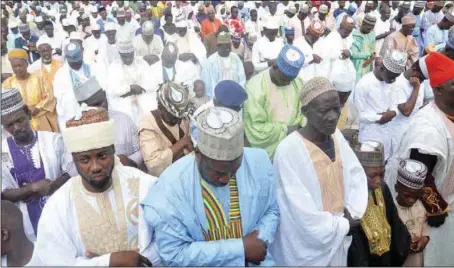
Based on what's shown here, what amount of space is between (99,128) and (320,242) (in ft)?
4.61

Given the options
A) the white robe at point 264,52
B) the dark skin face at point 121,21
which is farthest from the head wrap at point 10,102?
the dark skin face at point 121,21

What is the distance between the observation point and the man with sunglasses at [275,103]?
371cm

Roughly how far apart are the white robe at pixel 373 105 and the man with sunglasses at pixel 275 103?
1097mm

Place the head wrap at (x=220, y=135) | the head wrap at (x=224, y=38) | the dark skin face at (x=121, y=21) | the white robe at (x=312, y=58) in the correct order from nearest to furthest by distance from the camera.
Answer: the head wrap at (x=220, y=135)
the head wrap at (x=224, y=38)
the white robe at (x=312, y=58)
the dark skin face at (x=121, y=21)

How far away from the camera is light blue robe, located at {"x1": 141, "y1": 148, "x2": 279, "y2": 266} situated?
209cm

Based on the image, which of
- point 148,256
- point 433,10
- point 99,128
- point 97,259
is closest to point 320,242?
point 148,256

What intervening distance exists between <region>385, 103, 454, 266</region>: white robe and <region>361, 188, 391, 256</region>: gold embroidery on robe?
365 millimetres

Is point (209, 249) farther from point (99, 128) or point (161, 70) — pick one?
point (161, 70)

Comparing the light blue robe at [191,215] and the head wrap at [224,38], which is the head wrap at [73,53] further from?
the light blue robe at [191,215]

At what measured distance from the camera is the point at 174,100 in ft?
10.6

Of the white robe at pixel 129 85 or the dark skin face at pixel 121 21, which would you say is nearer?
the white robe at pixel 129 85

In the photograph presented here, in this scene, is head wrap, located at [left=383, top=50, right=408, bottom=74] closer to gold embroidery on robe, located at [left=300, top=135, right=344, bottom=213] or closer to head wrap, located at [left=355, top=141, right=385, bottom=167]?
head wrap, located at [left=355, top=141, right=385, bottom=167]

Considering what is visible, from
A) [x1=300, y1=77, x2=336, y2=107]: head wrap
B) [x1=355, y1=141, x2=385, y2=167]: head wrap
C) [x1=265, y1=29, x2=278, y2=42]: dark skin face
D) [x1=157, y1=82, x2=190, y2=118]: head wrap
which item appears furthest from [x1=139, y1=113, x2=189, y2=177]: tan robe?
[x1=265, y1=29, x2=278, y2=42]: dark skin face

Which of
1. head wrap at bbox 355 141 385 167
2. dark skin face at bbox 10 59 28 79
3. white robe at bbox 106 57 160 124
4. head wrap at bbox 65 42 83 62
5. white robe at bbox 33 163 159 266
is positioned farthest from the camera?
head wrap at bbox 65 42 83 62
